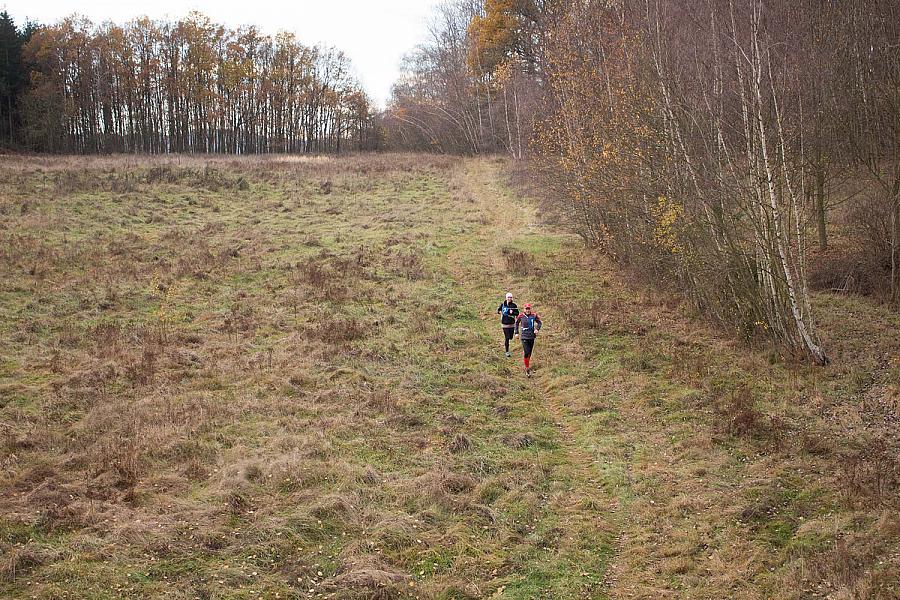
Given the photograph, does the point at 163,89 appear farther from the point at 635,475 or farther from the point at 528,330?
the point at 635,475

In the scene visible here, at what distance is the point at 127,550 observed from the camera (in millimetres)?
9023

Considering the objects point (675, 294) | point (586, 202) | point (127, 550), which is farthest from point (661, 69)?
point (127, 550)

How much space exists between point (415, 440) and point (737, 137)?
1145 cm

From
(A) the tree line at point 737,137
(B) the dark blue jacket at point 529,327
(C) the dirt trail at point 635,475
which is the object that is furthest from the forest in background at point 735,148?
(B) the dark blue jacket at point 529,327

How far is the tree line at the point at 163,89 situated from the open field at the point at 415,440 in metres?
40.3

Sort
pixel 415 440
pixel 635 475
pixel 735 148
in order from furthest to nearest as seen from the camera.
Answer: pixel 735 148 < pixel 415 440 < pixel 635 475

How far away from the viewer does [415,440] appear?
42.1 ft

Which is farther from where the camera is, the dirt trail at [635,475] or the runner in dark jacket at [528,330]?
the runner in dark jacket at [528,330]

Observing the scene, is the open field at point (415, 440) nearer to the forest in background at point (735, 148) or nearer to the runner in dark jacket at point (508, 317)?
the runner in dark jacket at point (508, 317)

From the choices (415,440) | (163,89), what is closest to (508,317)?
(415,440)

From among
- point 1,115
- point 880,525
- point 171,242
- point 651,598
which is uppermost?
point 1,115

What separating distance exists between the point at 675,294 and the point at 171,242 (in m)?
21.4

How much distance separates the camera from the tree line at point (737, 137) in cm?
1543

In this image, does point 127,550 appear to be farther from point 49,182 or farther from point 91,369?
point 49,182
